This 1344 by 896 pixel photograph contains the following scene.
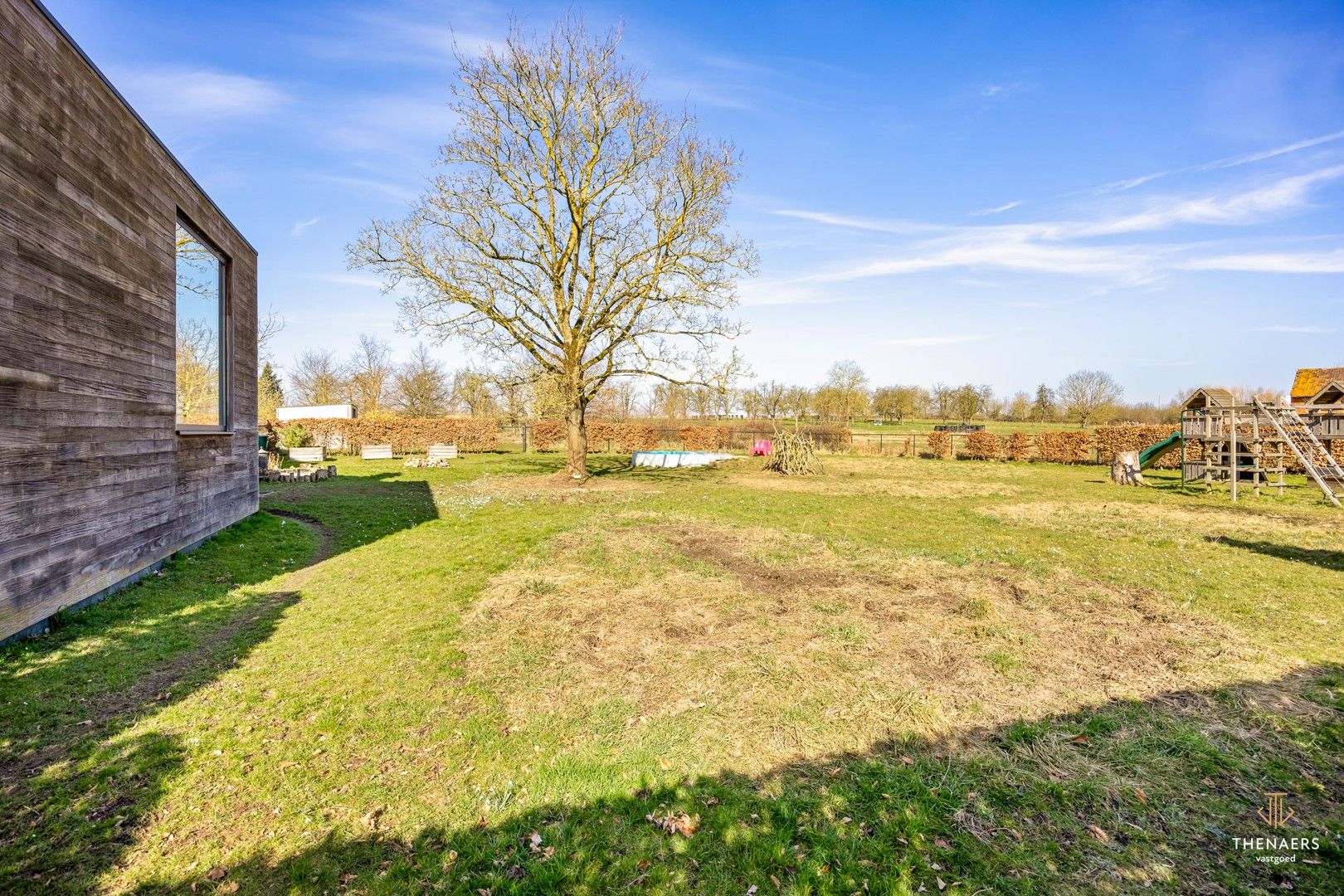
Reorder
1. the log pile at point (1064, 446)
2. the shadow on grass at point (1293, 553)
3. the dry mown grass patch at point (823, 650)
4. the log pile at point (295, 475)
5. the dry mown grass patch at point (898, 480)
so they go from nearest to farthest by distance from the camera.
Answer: the dry mown grass patch at point (823, 650) → the shadow on grass at point (1293, 553) → the dry mown grass patch at point (898, 480) → the log pile at point (295, 475) → the log pile at point (1064, 446)

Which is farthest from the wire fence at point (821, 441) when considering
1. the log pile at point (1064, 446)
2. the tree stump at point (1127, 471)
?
the tree stump at point (1127, 471)

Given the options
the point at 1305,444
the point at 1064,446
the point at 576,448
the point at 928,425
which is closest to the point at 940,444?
the point at 1064,446

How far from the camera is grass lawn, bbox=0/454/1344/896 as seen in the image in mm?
3111

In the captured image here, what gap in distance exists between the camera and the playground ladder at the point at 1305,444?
52.6ft

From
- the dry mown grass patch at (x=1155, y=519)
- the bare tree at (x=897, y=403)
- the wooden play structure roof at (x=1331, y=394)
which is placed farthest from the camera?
the bare tree at (x=897, y=403)

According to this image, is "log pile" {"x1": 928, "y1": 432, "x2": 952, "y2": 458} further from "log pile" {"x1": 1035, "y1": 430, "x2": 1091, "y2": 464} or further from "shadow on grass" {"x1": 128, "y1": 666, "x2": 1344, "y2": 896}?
"shadow on grass" {"x1": 128, "y1": 666, "x2": 1344, "y2": 896}

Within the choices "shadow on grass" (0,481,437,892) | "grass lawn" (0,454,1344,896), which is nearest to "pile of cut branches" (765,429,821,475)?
A: "grass lawn" (0,454,1344,896)

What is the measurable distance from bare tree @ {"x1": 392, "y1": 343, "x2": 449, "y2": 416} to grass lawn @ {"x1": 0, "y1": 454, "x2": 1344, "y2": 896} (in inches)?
1646

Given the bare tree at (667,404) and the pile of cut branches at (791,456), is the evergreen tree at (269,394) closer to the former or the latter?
the pile of cut branches at (791,456)

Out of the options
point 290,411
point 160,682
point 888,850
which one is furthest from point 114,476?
point 290,411

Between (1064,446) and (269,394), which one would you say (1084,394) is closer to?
(1064,446)

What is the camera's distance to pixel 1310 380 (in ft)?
97.3

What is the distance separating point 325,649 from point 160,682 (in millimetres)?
1228

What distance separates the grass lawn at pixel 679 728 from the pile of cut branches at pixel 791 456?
52.0 ft
